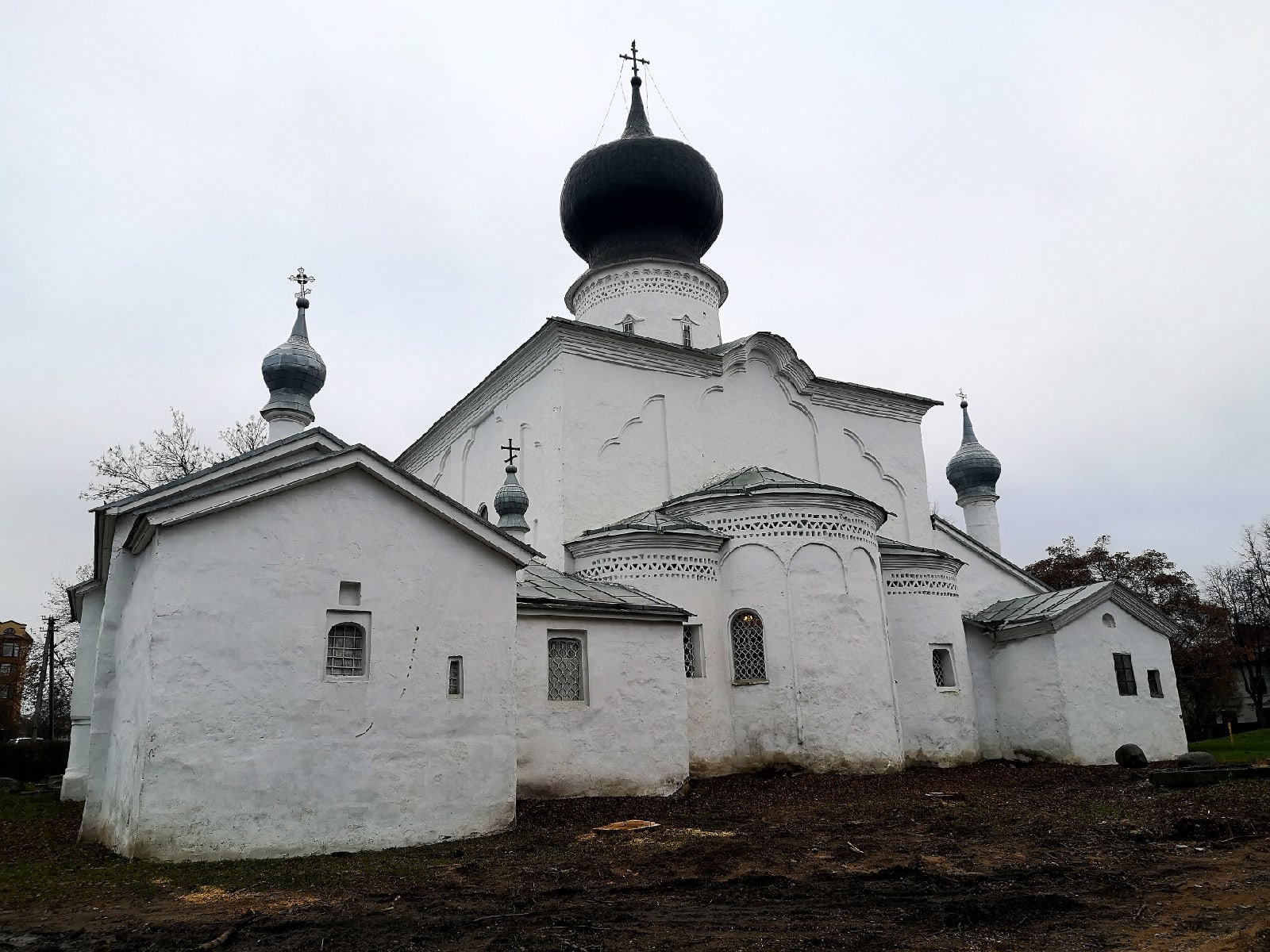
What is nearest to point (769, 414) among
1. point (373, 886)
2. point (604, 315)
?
point (604, 315)

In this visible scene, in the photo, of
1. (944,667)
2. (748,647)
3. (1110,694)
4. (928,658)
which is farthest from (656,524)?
(1110,694)

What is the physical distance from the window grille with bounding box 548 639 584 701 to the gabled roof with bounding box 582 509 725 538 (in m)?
2.55

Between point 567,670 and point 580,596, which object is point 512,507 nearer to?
point 580,596

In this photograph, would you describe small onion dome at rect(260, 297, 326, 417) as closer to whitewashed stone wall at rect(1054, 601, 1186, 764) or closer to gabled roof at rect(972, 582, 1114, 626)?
gabled roof at rect(972, 582, 1114, 626)

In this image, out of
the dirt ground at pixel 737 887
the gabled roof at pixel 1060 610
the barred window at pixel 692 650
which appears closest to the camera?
the dirt ground at pixel 737 887

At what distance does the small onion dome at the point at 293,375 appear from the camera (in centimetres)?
1548

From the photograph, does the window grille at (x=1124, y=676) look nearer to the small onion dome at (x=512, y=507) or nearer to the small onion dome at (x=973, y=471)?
the small onion dome at (x=973, y=471)

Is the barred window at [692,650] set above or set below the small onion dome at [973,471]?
below

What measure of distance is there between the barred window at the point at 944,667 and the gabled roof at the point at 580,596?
198 inches

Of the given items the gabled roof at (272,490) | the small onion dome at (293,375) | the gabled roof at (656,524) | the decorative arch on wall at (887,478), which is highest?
the small onion dome at (293,375)

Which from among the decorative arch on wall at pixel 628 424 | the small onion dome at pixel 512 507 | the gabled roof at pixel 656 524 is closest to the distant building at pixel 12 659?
the small onion dome at pixel 512 507

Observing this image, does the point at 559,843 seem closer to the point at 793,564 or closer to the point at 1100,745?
the point at 793,564

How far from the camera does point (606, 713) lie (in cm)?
1137

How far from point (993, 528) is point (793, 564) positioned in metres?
11.9
